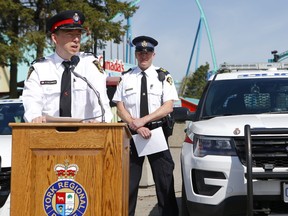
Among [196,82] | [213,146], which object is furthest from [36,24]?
[196,82]

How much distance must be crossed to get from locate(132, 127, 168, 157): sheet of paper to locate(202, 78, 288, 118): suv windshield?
62cm

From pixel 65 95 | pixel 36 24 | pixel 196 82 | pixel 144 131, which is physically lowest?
pixel 144 131

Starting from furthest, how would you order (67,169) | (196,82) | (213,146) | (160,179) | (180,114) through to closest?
(196,82)
(180,114)
(160,179)
(213,146)
(67,169)

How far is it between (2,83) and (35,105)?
31102mm

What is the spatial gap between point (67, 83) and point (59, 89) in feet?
0.22

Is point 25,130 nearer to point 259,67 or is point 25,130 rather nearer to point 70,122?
point 70,122

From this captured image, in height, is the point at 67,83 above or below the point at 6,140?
above

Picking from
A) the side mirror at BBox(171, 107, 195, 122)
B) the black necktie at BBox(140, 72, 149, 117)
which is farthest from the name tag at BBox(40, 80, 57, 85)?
the side mirror at BBox(171, 107, 195, 122)

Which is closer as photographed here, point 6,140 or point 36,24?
point 6,140

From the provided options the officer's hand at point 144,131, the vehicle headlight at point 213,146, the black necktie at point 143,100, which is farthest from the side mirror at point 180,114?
the vehicle headlight at point 213,146

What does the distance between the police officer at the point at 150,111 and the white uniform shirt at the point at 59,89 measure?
1326mm

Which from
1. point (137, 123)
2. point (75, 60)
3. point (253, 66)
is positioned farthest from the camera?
point (253, 66)

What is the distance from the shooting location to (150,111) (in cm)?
492

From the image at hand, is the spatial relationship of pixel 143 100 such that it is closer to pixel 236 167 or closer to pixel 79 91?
pixel 236 167
